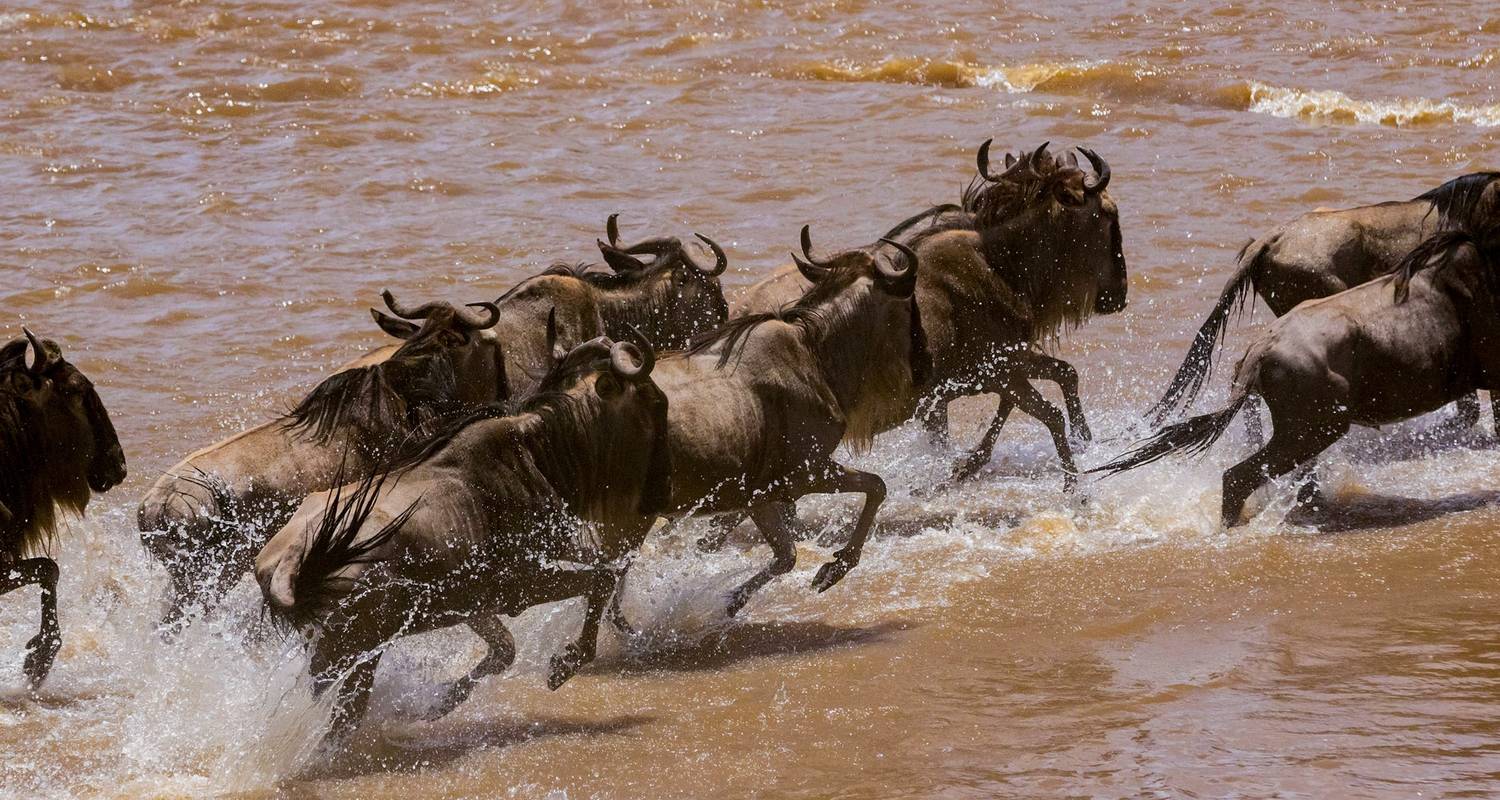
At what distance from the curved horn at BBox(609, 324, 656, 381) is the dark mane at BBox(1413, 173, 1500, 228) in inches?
171

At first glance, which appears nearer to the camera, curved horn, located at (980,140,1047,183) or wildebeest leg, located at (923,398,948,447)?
curved horn, located at (980,140,1047,183)

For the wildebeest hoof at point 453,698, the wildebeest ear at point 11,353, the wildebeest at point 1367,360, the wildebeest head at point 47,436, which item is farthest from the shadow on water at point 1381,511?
the wildebeest ear at point 11,353

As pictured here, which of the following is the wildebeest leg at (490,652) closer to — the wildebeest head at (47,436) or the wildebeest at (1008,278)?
the wildebeest head at (47,436)

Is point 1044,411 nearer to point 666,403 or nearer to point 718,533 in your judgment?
point 718,533

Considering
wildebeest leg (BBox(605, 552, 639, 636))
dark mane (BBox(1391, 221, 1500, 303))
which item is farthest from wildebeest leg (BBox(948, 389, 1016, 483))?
wildebeest leg (BBox(605, 552, 639, 636))

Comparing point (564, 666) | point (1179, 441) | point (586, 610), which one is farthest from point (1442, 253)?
point (564, 666)

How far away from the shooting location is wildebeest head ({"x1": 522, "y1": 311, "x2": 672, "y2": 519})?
6777mm

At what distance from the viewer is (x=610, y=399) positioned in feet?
22.6

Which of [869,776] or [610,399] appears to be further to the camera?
[610,399]

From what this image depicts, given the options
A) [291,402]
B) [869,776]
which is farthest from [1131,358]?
[869,776]

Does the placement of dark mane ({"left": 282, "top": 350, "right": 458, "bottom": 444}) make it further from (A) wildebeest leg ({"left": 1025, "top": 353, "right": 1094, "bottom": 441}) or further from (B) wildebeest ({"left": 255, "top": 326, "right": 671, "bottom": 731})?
(A) wildebeest leg ({"left": 1025, "top": 353, "right": 1094, "bottom": 441})

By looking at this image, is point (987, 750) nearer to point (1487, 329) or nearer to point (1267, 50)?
point (1487, 329)

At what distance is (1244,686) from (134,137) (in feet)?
45.5

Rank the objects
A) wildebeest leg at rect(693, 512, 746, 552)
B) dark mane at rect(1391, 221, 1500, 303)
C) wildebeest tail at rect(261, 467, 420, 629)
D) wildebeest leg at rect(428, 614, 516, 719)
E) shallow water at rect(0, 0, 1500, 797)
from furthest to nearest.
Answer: wildebeest leg at rect(693, 512, 746, 552) → dark mane at rect(1391, 221, 1500, 303) → wildebeest leg at rect(428, 614, 516, 719) → shallow water at rect(0, 0, 1500, 797) → wildebeest tail at rect(261, 467, 420, 629)
